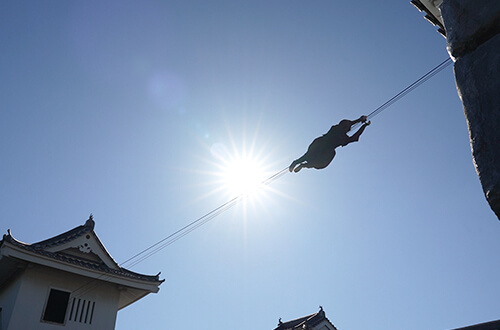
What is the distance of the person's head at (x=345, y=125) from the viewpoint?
4.43m

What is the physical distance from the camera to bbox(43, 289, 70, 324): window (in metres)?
13.1

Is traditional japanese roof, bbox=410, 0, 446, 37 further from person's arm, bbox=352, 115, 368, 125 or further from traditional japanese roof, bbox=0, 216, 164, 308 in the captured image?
traditional japanese roof, bbox=0, 216, 164, 308

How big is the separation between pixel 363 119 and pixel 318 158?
0.71m

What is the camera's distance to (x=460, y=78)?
196 cm

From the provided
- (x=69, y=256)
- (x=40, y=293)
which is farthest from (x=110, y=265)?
(x=40, y=293)

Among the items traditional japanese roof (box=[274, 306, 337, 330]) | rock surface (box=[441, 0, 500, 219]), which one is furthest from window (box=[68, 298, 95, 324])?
rock surface (box=[441, 0, 500, 219])

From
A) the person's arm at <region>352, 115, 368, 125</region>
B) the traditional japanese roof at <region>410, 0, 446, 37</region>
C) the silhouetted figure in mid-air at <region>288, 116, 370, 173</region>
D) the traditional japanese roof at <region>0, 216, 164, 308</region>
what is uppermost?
the traditional japanese roof at <region>0, 216, 164, 308</region>

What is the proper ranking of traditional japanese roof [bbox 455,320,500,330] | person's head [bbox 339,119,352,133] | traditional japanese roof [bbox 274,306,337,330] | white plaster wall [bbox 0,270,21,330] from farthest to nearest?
traditional japanese roof [bbox 274,306,337,330] → white plaster wall [bbox 0,270,21,330] → person's head [bbox 339,119,352,133] → traditional japanese roof [bbox 455,320,500,330]

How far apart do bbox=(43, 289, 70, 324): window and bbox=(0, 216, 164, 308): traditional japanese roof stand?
2.74 ft

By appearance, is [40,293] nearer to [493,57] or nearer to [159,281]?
[159,281]

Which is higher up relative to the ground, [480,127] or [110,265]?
[110,265]

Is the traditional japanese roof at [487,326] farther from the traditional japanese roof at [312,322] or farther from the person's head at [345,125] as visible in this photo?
the traditional japanese roof at [312,322]

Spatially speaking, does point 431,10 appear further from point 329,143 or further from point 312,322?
point 312,322

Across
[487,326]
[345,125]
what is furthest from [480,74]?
[345,125]
